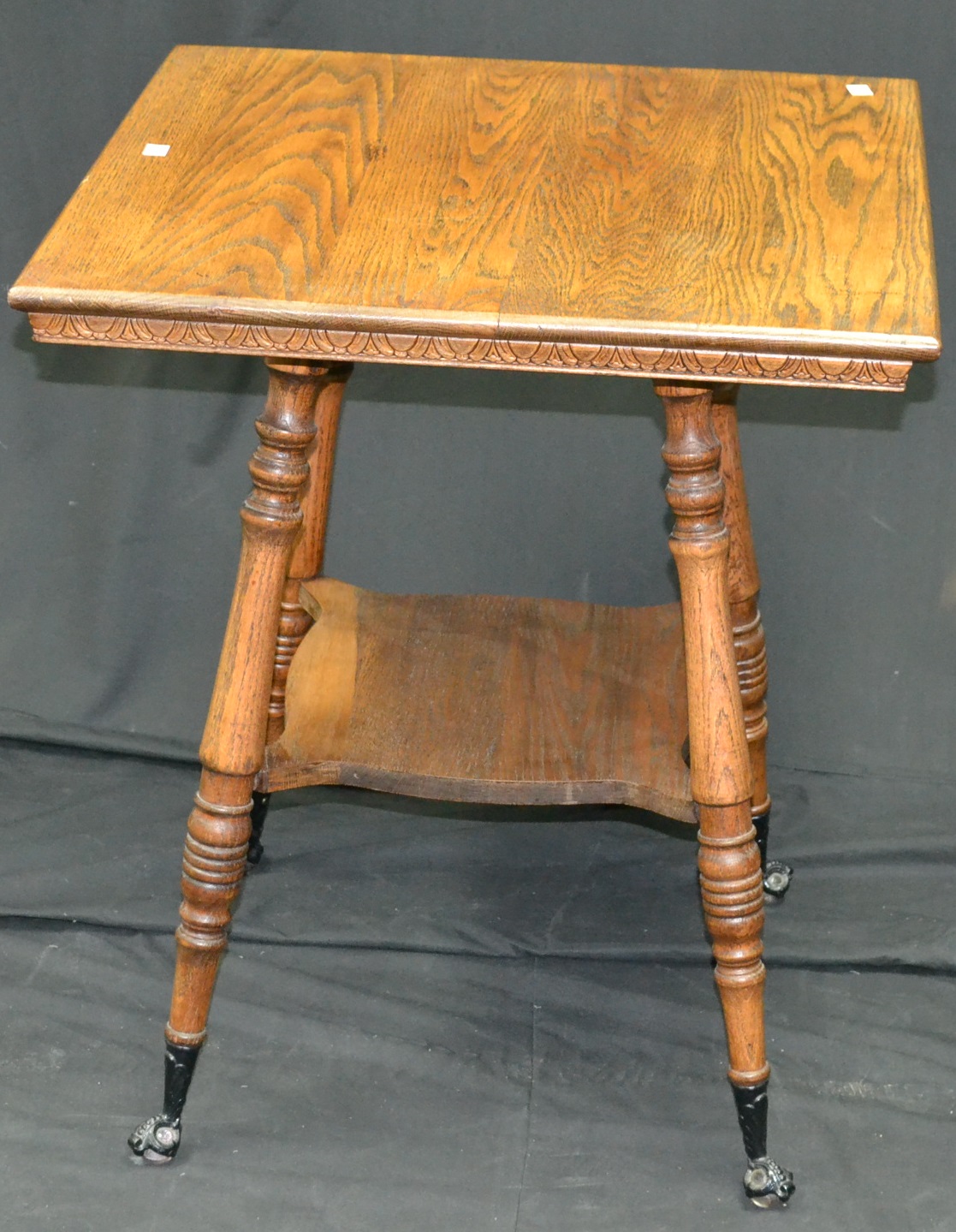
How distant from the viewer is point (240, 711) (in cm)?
139

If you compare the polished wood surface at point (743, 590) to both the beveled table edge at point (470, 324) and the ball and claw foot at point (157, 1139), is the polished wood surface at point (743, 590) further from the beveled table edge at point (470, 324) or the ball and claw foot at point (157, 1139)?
the ball and claw foot at point (157, 1139)

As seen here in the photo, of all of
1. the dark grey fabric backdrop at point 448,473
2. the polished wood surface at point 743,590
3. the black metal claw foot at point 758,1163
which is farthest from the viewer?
the dark grey fabric backdrop at point 448,473

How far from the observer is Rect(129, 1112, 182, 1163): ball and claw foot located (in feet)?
4.98

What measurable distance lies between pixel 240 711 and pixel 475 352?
399mm

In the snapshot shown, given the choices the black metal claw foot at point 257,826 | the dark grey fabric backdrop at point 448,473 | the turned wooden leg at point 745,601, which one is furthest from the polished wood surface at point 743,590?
the black metal claw foot at point 257,826

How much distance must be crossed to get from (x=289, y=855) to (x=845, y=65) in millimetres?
1104

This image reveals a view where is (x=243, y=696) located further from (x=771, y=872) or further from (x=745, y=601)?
(x=771, y=872)

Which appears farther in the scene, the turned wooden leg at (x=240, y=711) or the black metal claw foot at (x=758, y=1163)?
the black metal claw foot at (x=758, y=1163)

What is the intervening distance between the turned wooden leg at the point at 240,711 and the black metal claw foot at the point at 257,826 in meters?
0.42

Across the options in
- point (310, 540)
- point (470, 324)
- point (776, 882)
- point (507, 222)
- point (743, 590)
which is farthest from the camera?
point (776, 882)

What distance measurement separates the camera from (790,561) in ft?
6.64

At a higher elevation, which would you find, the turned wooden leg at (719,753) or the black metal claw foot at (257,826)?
the turned wooden leg at (719,753)

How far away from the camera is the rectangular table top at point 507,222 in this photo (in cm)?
116

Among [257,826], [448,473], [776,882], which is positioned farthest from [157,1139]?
[448,473]
